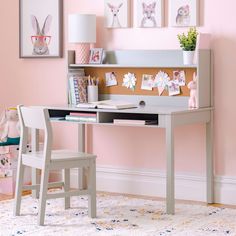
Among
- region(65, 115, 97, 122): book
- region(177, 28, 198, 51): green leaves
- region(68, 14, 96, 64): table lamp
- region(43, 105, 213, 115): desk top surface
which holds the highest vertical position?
region(68, 14, 96, 64): table lamp

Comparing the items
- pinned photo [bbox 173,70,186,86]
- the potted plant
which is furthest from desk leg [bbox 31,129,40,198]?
the potted plant

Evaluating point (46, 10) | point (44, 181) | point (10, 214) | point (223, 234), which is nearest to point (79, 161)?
point (44, 181)

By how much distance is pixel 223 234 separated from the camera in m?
3.90

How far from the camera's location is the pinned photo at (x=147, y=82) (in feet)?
16.4

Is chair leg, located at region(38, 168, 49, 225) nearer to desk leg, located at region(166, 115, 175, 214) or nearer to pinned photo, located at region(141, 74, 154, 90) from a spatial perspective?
desk leg, located at region(166, 115, 175, 214)

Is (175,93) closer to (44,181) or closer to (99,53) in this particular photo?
(99,53)

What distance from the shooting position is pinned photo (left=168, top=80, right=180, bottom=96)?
4.88 meters

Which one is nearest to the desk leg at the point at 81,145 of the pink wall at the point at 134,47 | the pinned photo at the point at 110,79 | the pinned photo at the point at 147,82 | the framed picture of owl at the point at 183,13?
the pink wall at the point at 134,47

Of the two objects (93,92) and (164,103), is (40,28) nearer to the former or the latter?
(93,92)

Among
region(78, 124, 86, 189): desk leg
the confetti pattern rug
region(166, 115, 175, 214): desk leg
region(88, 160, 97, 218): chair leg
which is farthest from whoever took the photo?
region(78, 124, 86, 189): desk leg

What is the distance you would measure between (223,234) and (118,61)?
1728mm

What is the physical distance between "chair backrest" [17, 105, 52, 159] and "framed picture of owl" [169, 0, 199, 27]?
1.30m

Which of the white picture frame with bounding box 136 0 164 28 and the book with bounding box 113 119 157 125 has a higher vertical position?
the white picture frame with bounding box 136 0 164 28

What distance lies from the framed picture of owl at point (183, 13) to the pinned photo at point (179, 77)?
33 centimetres
